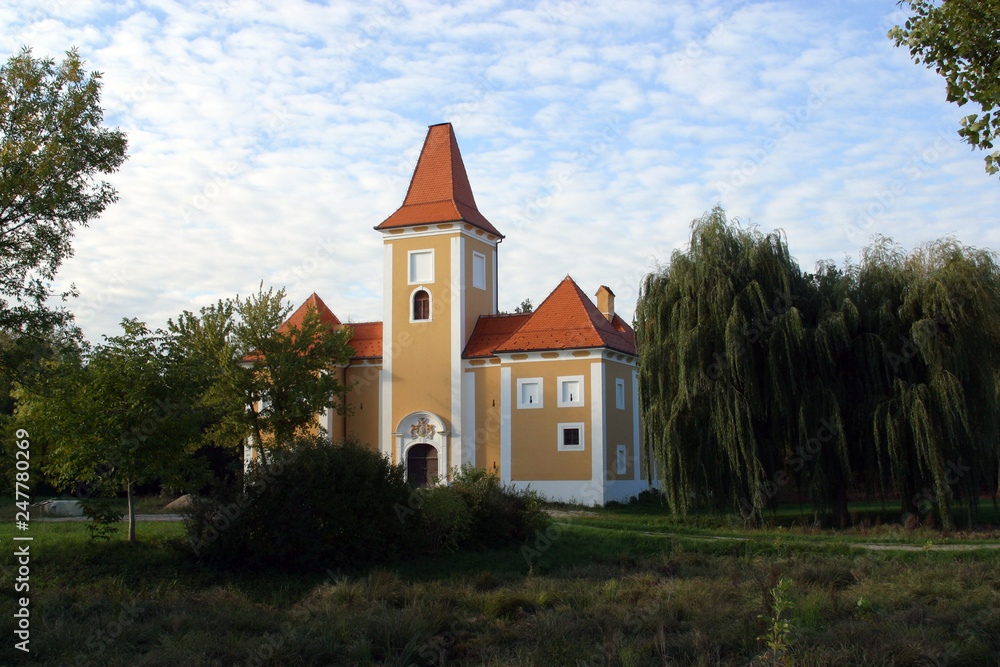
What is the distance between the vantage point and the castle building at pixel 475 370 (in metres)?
33.9

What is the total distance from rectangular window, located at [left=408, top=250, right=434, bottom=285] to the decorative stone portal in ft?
20.0

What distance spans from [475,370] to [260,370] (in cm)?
942

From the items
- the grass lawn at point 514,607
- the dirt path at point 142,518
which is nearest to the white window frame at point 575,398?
the grass lawn at point 514,607

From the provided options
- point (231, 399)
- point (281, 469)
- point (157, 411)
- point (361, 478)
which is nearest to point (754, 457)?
point (361, 478)

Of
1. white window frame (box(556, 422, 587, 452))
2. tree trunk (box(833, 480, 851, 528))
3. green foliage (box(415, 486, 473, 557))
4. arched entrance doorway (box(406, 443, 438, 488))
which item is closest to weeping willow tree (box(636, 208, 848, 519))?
tree trunk (box(833, 480, 851, 528))

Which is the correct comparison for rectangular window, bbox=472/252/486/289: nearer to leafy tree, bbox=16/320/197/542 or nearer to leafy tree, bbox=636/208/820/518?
leafy tree, bbox=636/208/820/518

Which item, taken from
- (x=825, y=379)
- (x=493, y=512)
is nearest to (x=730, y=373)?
(x=825, y=379)

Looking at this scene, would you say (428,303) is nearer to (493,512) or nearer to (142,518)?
(142,518)

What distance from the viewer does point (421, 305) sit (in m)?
37.8

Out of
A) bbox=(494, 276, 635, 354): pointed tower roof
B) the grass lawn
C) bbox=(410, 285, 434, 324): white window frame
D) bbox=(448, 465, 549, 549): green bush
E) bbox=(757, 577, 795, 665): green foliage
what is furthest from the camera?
bbox=(410, 285, 434, 324): white window frame

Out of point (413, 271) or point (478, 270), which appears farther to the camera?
point (478, 270)

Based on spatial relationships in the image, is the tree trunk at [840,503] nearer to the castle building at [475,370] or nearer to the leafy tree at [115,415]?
the castle building at [475,370]

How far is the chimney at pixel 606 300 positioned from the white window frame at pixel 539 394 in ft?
26.8

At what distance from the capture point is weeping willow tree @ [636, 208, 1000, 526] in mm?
21125
